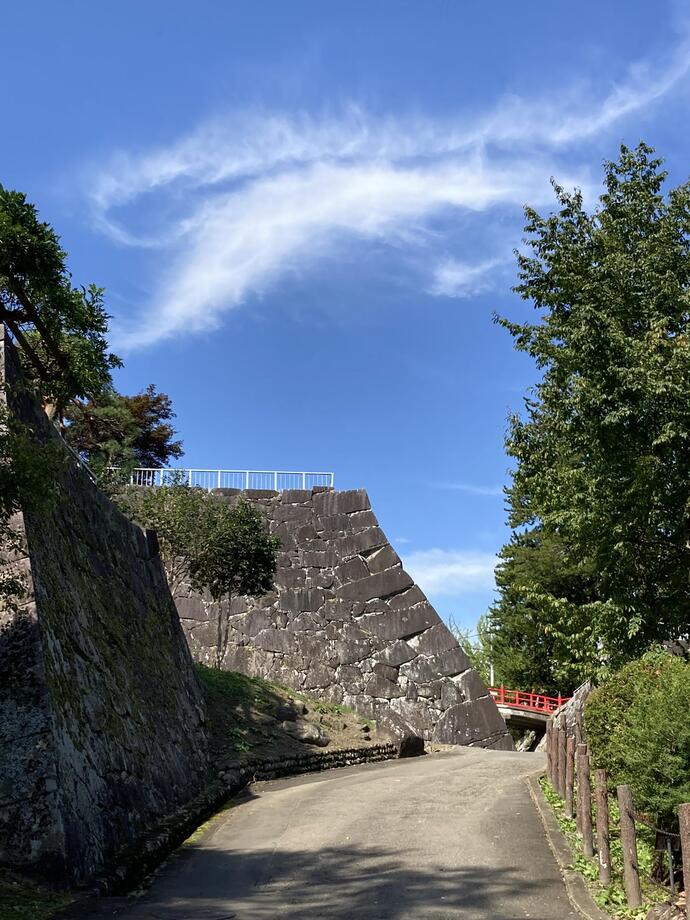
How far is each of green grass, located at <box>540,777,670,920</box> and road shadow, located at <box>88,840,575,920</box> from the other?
1.36ft

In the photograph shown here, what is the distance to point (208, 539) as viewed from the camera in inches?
977

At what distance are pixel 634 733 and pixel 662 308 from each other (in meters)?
11.3

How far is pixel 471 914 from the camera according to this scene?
22.7 feet

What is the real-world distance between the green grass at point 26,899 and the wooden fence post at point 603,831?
4828mm

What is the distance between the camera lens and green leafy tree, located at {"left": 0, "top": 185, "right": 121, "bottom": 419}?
14.3 meters

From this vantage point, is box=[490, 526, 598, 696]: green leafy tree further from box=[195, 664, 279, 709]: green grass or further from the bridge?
box=[195, 664, 279, 709]: green grass

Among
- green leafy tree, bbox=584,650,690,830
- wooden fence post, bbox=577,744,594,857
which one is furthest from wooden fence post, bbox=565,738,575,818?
wooden fence post, bbox=577,744,594,857

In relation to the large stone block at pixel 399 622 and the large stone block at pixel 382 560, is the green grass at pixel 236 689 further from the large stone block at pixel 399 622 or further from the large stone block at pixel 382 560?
the large stone block at pixel 382 560

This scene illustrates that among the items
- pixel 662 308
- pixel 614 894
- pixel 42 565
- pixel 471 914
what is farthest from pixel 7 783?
pixel 662 308

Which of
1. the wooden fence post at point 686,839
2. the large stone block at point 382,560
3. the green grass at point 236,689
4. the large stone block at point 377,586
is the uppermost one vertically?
the large stone block at point 382,560

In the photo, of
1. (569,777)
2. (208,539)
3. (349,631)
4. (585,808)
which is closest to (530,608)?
(349,631)

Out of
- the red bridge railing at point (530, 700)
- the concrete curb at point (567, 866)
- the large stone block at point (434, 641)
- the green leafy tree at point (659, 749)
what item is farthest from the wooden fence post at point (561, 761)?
the red bridge railing at point (530, 700)

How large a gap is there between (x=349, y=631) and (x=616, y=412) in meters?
15.1

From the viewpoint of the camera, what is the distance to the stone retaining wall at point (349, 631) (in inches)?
1051
